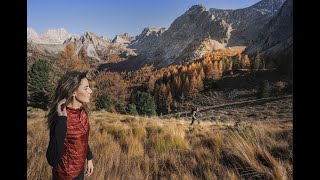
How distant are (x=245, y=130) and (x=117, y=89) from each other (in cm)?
629

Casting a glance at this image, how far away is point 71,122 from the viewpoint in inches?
97.5

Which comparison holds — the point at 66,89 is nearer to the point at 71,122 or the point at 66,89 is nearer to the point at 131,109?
the point at 71,122

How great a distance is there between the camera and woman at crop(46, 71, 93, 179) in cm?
242

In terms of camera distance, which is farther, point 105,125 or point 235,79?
point 235,79

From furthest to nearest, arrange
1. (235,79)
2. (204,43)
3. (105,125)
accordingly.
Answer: (204,43), (235,79), (105,125)

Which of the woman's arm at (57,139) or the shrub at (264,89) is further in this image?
the shrub at (264,89)

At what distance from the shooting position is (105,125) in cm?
636

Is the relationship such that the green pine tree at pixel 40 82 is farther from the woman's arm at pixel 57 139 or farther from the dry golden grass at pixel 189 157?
the woman's arm at pixel 57 139

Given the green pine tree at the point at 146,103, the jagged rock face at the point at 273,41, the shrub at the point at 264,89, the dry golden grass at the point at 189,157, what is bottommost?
the dry golden grass at the point at 189,157

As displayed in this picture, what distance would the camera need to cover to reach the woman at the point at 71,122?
242 cm

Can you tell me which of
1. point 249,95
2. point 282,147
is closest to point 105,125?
point 282,147

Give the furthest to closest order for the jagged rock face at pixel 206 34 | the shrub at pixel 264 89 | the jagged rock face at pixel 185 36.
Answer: the shrub at pixel 264 89, the jagged rock face at pixel 206 34, the jagged rock face at pixel 185 36

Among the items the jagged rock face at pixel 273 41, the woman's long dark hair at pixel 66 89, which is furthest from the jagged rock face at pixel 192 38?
the woman's long dark hair at pixel 66 89
